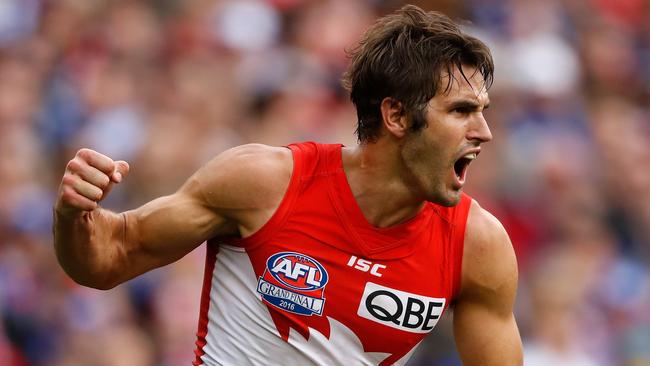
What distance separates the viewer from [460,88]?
498 centimetres

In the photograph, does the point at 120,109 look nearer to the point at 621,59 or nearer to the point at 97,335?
the point at 97,335

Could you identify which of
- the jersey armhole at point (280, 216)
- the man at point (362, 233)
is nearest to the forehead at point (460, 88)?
the man at point (362, 233)

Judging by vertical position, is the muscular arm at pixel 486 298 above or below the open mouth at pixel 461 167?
below

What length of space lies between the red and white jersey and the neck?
0.03 meters

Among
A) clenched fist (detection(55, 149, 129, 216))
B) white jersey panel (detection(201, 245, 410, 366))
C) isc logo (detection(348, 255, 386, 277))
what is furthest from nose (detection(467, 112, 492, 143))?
clenched fist (detection(55, 149, 129, 216))

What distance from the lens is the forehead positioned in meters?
4.97

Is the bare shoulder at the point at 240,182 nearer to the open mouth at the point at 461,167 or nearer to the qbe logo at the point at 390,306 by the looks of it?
the qbe logo at the point at 390,306

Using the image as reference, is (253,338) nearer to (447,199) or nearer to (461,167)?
(447,199)

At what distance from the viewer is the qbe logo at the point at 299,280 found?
5051 mm

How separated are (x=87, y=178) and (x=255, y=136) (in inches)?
207

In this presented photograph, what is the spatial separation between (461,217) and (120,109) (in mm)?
5203


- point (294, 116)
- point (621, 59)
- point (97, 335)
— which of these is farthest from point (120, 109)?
point (621, 59)

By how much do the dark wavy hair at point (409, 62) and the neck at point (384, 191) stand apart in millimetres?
99

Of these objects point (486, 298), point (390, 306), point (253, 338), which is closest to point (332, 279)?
point (390, 306)
